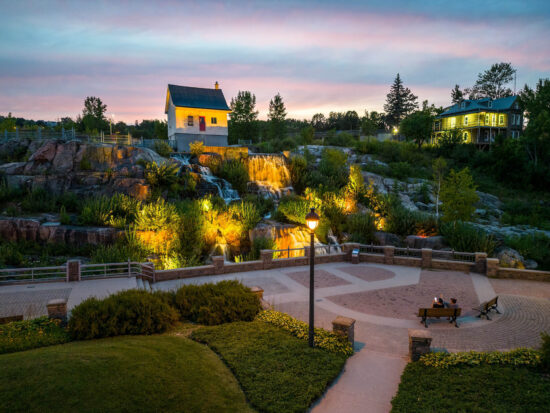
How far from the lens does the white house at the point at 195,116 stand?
42.6 m

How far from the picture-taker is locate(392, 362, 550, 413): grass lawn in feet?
22.0

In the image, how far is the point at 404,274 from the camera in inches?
687

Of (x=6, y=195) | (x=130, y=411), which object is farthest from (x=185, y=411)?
(x=6, y=195)

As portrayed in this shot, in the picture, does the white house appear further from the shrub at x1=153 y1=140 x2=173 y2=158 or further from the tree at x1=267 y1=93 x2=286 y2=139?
the tree at x1=267 y1=93 x2=286 y2=139

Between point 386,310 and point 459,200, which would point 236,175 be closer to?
point 459,200

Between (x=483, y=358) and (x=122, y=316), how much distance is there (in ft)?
32.5

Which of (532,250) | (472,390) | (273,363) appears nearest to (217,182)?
(273,363)

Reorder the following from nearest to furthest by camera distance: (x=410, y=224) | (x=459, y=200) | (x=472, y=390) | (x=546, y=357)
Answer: (x=472, y=390) → (x=546, y=357) → (x=459, y=200) → (x=410, y=224)

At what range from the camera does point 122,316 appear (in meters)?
9.75

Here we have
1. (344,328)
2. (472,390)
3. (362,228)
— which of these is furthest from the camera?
(362,228)

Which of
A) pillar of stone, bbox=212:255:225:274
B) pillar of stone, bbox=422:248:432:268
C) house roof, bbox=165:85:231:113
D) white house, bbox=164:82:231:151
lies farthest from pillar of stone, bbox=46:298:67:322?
house roof, bbox=165:85:231:113

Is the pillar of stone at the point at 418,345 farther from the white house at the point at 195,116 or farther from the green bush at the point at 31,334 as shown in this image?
the white house at the point at 195,116

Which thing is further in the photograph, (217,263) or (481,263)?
(481,263)

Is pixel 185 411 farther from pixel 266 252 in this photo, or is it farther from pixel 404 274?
pixel 404 274
